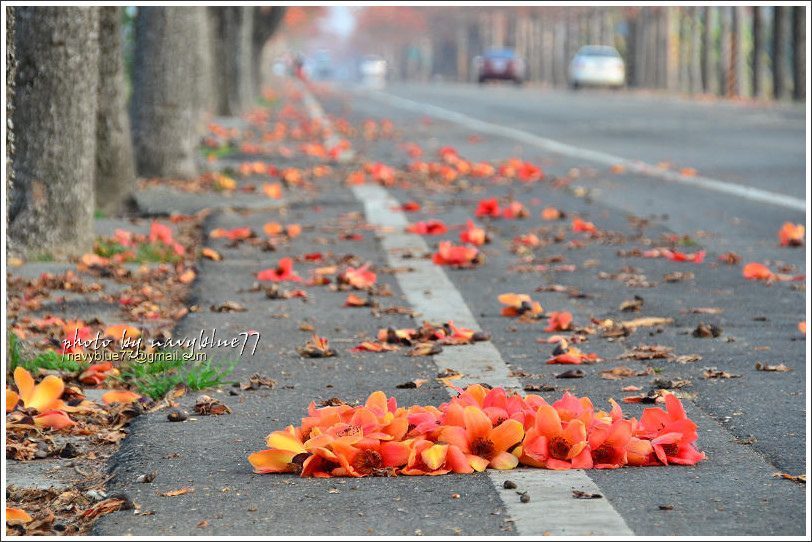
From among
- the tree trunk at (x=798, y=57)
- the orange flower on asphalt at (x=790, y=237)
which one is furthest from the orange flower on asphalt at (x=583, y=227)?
the tree trunk at (x=798, y=57)

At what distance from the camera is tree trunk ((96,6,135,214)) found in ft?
32.2

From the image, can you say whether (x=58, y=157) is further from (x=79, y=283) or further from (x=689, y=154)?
(x=689, y=154)

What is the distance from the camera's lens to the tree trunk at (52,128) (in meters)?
7.19

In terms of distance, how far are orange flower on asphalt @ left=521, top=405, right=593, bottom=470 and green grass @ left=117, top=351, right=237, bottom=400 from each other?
1.36 meters

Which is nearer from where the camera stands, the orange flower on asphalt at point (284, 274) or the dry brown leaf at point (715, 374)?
the dry brown leaf at point (715, 374)

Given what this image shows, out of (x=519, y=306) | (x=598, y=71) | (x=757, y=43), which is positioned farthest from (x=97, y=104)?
(x=598, y=71)

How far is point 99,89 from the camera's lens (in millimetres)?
9719

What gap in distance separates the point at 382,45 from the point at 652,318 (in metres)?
153

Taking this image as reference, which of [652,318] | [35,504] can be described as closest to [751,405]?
[652,318]

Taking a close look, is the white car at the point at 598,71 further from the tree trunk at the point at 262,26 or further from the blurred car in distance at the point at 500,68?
the tree trunk at the point at 262,26

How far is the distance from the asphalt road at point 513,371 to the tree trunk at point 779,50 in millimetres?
25326

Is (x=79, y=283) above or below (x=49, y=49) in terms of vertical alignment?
below

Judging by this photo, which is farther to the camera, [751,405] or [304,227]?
[304,227]

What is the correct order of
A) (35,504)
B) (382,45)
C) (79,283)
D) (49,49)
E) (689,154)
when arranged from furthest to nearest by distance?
(382,45) < (689,154) < (49,49) < (79,283) < (35,504)
